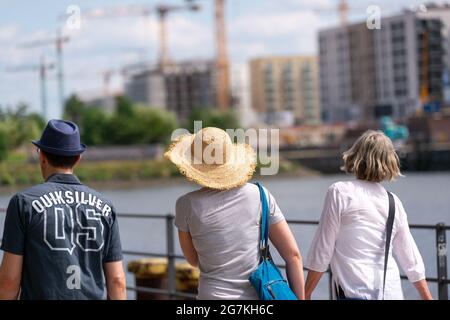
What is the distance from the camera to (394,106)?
16638 cm

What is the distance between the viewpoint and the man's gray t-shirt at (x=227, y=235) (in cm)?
503

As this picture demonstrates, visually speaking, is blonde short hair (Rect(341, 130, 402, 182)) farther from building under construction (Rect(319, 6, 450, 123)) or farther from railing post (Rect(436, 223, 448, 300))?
building under construction (Rect(319, 6, 450, 123))

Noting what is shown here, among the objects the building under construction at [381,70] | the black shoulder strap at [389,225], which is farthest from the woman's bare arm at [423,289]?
the building under construction at [381,70]

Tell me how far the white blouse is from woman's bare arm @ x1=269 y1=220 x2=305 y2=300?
0.98 ft

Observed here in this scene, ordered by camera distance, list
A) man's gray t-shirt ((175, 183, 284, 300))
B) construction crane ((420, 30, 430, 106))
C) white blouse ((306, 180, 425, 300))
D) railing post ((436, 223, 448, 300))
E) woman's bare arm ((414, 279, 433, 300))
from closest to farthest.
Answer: man's gray t-shirt ((175, 183, 284, 300)) < white blouse ((306, 180, 425, 300)) < woman's bare arm ((414, 279, 433, 300)) < railing post ((436, 223, 448, 300)) < construction crane ((420, 30, 430, 106))

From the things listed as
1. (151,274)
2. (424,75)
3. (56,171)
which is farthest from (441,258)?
(424,75)

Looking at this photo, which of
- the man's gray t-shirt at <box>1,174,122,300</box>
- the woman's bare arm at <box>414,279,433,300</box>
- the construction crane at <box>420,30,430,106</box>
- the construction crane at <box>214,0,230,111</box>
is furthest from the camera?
the construction crane at <box>214,0,230,111</box>

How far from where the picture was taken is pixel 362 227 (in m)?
5.39

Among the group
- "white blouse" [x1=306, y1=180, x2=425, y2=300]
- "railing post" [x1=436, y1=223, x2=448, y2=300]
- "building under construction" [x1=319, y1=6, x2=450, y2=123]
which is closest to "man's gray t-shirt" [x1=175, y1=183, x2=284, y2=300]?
"white blouse" [x1=306, y1=180, x2=425, y2=300]

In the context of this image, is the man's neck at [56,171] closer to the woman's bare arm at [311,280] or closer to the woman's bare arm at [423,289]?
the woman's bare arm at [311,280]

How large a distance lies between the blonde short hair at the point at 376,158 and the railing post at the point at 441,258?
2.47 metres

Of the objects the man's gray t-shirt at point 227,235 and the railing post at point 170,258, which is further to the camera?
the railing post at point 170,258

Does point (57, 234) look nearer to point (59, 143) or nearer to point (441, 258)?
point (59, 143)

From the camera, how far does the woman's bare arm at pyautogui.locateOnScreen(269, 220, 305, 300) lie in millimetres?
5098
